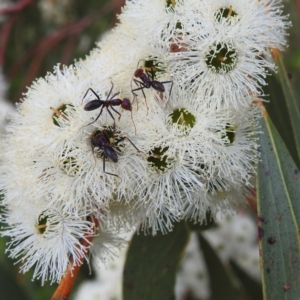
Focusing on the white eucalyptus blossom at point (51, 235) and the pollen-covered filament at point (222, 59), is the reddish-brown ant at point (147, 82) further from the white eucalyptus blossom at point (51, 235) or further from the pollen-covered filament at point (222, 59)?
the white eucalyptus blossom at point (51, 235)

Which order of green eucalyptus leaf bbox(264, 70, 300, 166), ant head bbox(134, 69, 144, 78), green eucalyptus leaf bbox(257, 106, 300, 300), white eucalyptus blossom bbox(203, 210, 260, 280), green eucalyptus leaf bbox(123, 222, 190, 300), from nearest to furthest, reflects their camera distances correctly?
green eucalyptus leaf bbox(257, 106, 300, 300), ant head bbox(134, 69, 144, 78), green eucalyptus leaf bbox(264, 70, 300, 166), green eucalyptus leaf bbox(123, 222, 190, 300), white eucalyptus blossom bbox(203, 210, 260, 280)

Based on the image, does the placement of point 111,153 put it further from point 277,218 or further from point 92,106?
point 277,218

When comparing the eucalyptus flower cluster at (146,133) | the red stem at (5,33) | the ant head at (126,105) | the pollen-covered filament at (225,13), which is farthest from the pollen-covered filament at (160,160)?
the red stem at (5,33)

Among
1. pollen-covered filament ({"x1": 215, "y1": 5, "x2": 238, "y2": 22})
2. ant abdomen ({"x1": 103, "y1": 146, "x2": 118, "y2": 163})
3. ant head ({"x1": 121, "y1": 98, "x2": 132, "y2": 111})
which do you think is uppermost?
pollen-covered filament ({"x1": 215, "y1": 5, "x2": 238, "y2": 22})

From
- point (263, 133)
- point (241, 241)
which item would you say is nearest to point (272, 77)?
point (263, 133)

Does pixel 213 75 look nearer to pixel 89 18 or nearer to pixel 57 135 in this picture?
pixel 57 135

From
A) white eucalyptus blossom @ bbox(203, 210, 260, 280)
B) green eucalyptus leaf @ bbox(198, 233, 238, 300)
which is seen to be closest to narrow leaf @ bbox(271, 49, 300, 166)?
green eucalyptus leaf @ bbox(198, 233, 238, 300)

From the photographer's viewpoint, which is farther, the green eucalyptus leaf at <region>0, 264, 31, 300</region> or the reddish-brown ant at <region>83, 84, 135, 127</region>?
the green eucalyptus leaf at <region>0, 264, 31, 300</region>

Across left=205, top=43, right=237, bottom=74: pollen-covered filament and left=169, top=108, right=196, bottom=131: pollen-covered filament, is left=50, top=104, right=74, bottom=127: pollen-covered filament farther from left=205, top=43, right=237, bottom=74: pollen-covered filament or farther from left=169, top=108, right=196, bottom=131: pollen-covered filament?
left=205, top=43, right=237, bottom=74: pollen-covered filament
